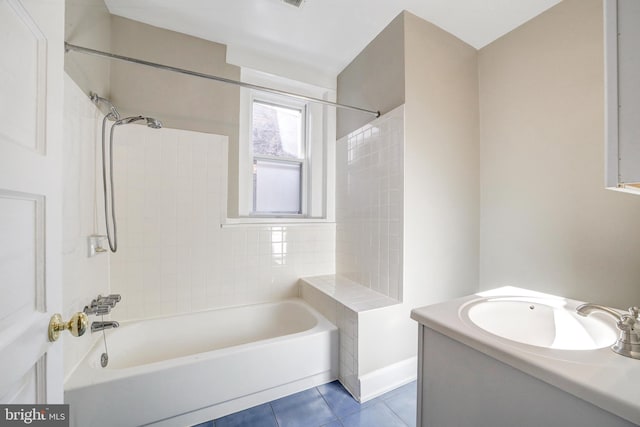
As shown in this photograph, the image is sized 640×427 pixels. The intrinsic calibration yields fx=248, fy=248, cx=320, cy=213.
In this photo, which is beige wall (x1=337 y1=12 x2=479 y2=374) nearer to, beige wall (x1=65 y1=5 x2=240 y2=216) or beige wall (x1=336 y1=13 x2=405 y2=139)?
beige wall (x1=336 y1=13 x2=405 y2=139)

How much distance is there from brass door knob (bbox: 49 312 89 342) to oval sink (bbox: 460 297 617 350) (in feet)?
3.80

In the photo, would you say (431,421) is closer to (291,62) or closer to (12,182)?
(12,182)

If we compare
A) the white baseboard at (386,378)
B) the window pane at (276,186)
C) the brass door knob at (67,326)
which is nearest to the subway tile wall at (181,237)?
the window pane at (276,186)

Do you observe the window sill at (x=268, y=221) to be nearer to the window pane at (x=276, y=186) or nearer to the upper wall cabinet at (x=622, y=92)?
the window pane at (x=276, y=186)

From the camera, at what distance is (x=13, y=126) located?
498 millimetres

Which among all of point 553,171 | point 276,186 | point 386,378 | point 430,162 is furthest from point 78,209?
point 553,171

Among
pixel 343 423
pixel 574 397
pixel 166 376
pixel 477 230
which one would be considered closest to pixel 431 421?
pixel 574 397

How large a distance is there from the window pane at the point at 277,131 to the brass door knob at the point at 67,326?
1883 mm

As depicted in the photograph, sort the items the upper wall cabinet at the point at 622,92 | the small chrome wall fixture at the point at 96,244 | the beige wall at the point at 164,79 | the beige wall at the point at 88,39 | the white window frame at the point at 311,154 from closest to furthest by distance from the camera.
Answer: the upper wall cabinet at the point at 622,92 → the beige wall at the point at 88,39 → the small chrome wall fixture at the point at 96,244 → the beige wall at the point at 164,79 → the white window frame at the point at 311,154

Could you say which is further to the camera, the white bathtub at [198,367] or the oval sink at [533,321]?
the white bathtub at [198,367]

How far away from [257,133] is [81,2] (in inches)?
50.5

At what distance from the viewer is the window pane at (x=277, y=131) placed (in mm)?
2354

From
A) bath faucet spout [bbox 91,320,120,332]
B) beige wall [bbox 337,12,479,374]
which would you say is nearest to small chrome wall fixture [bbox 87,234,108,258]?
bath faucet spout [bbox 91,320,120,332]

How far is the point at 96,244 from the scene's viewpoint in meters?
1.49
